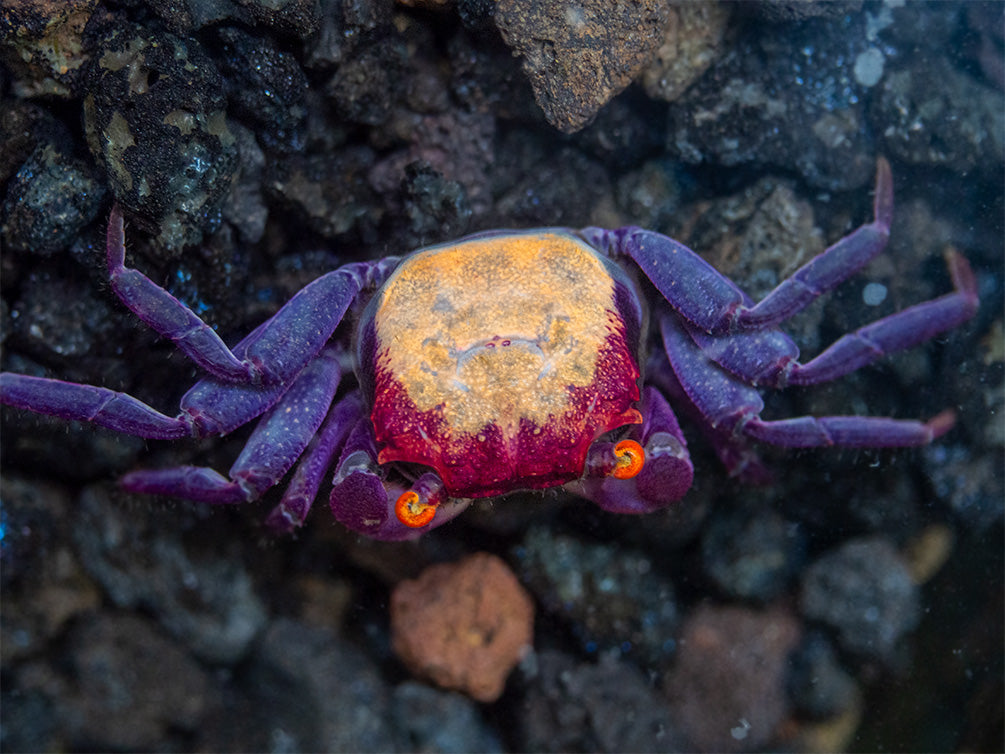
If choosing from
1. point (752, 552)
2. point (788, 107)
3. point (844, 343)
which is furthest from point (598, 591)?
point (788, 107)

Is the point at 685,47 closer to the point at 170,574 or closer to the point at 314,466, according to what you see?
the point at 314,466

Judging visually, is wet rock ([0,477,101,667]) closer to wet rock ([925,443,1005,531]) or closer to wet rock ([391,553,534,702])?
wet rock ([391,553,534,702])

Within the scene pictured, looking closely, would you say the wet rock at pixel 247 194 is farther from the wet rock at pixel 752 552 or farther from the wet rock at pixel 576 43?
the wet rock at pixel 752 552

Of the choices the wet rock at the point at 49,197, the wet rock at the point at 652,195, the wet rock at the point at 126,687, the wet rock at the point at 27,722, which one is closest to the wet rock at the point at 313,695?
the wet rock at the point at 126,687

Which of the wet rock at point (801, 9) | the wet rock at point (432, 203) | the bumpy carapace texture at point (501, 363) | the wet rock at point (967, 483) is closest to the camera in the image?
the bumpy carapace texture at point (501, 363)

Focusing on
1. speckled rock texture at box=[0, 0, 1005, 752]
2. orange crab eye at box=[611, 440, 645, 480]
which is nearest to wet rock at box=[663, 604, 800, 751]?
speckled rock texture at box=[0, 0, 1005, 752]

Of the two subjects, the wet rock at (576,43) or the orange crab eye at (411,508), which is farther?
the wet rock at (576,43)

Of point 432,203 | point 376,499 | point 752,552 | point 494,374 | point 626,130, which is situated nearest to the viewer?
point 494,374
